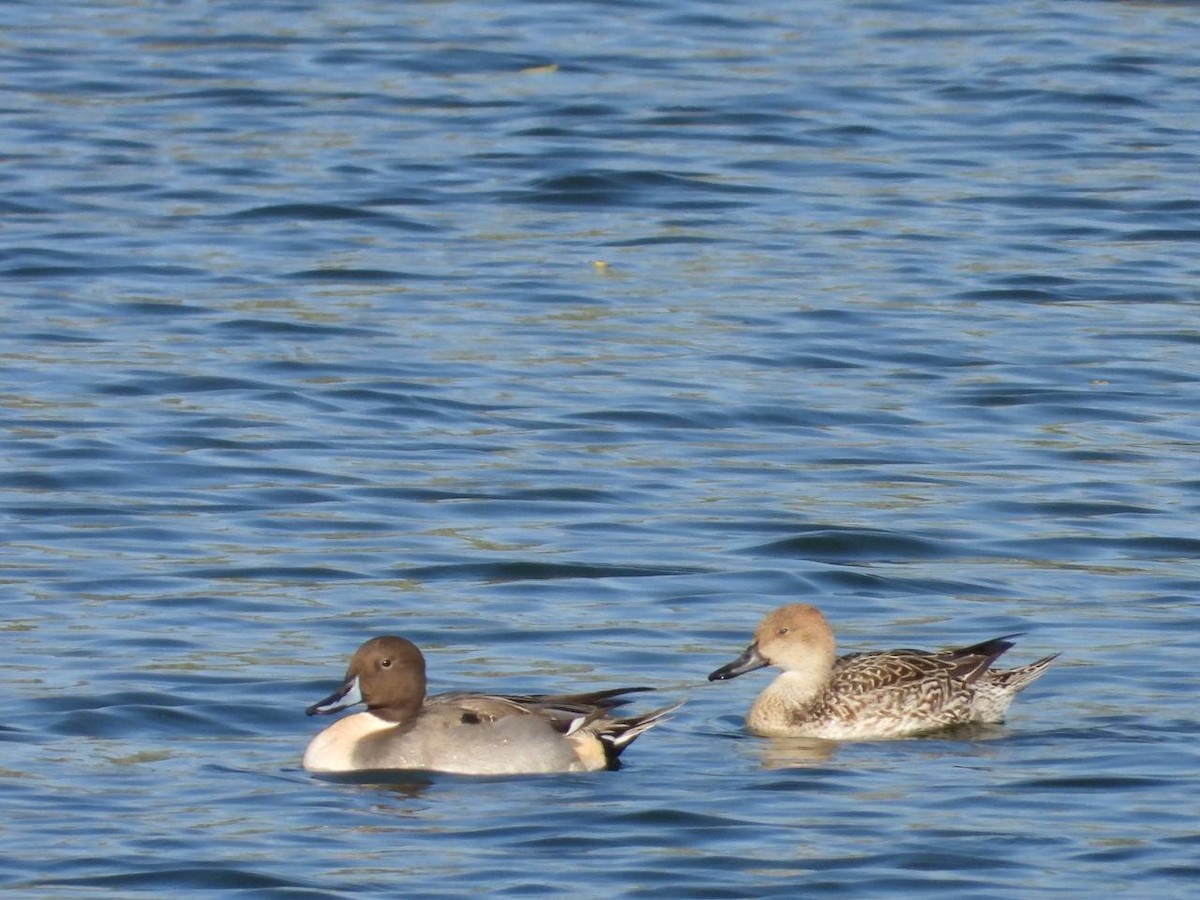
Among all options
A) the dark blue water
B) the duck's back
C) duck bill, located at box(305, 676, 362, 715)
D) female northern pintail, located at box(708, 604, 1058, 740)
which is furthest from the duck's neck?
duck bill, located at box(305, 676, 362, 715)

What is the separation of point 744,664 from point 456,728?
4.58ft

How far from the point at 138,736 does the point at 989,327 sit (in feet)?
27.4

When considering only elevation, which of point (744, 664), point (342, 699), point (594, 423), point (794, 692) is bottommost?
point (794, 692)

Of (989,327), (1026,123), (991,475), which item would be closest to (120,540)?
(991,475)

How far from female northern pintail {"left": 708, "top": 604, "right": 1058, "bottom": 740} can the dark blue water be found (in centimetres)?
19

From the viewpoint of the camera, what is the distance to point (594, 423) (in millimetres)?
14852

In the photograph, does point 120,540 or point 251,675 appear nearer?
point 251,675

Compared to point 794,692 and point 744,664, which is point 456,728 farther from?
point 794,692

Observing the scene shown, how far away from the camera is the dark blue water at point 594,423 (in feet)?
29.9

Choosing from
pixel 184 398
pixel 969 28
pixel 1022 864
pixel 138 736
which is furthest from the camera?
pixel 969 28

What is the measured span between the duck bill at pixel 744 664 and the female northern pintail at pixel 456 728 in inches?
27.6

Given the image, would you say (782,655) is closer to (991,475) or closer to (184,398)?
(991,475)

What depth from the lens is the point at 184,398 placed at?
15.3m

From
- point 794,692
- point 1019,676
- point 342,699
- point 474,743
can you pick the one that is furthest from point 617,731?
point 1019,676
